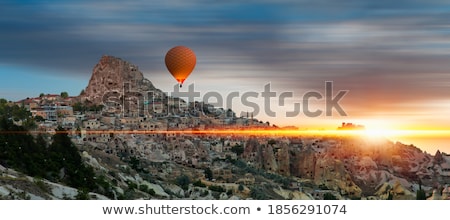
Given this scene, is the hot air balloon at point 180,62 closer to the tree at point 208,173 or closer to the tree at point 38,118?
the tree at point 208,173

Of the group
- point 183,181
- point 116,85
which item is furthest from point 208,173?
point 116,85

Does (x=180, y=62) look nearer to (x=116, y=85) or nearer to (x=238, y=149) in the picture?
(x=238, y=149)

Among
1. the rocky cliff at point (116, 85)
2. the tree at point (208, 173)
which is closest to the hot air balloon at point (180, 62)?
the rocky cliff at point (116, 85)

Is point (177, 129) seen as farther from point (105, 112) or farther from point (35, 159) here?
point (35, 159)

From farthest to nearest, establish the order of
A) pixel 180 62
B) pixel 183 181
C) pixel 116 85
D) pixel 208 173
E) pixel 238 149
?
pixel 116 85
pixel 238 149
pixel 208 173
pixel 183 181
pixel 180 62

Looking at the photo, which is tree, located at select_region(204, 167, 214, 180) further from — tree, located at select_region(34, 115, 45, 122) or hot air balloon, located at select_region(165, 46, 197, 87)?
hot air balloon, located at select_region(165, 46, 197, 87)

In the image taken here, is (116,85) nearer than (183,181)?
No

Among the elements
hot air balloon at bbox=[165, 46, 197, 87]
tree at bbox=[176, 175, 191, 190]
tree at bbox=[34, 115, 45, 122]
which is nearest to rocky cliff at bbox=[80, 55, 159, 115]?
tree at bbox=[34, 115, 45, 122]

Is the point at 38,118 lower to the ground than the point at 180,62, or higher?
lower
